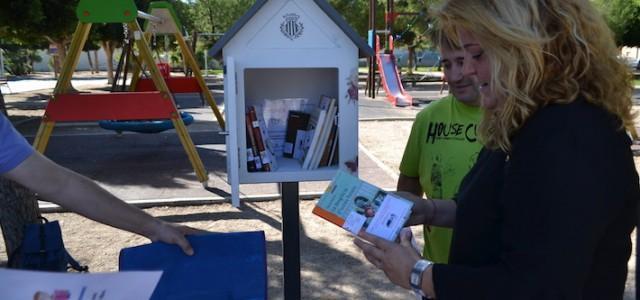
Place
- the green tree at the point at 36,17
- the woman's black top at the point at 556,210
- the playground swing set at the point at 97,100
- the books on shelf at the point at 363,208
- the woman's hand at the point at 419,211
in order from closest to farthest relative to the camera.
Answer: the woman's black top at the point at 556,210, the books on shelf at the point at 363,208, the woman's hand at the point at 419,211, the playground swing set at the point at 97,100, the green tree at the point at 36,17

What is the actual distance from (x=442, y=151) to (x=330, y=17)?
0.72 m

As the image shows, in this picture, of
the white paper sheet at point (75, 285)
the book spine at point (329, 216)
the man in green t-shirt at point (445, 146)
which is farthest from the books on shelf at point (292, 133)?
the white paper sheet at point (75, 285)

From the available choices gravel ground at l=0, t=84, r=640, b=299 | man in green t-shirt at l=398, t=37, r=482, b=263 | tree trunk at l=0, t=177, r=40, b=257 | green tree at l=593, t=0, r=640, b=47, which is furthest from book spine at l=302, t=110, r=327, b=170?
green tree at l=593, t=0, r=640, b=47

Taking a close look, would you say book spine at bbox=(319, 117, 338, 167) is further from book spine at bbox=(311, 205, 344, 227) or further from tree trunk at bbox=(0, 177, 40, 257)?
tree trunk at bbox=(0, 177, 40, 257)

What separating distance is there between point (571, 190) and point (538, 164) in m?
0.07

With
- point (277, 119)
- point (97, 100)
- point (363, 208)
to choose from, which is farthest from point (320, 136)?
point (97, 100)

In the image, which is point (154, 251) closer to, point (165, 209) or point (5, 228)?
point (5, 228)

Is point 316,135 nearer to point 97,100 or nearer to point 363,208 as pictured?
point 363,208

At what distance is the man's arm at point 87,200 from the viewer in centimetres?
152

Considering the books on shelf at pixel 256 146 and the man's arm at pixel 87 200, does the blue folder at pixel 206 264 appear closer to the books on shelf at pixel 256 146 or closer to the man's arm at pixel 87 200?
the man's arm at pixel 87 200

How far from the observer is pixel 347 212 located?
150 centimetres

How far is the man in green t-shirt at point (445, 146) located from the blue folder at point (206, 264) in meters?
0.79

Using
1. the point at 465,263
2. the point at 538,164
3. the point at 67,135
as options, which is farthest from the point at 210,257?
the point at 67,135

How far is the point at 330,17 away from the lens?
7.36 feet
